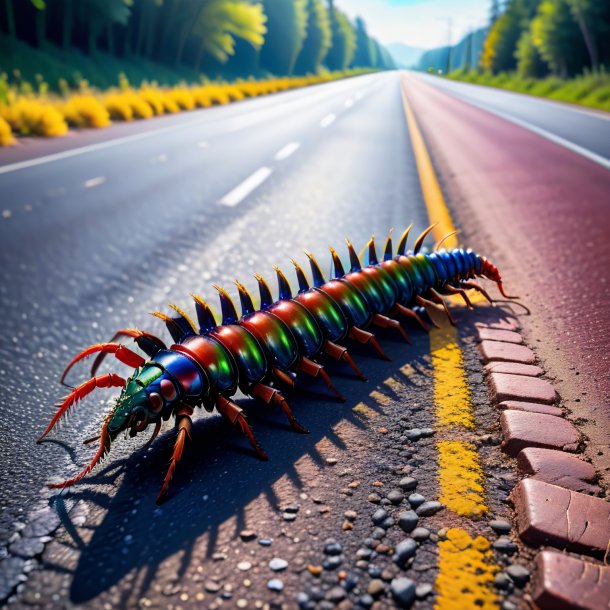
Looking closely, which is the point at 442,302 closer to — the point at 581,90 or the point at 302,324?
the point at 302,324

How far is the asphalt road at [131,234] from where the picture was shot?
2.57 metres

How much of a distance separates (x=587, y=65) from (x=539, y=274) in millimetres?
50837

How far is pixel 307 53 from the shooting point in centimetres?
9188

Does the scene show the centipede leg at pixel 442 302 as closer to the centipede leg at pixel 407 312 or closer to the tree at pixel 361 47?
the centipede leg at pixel 407 312

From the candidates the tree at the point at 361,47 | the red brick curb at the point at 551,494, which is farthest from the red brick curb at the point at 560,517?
the tree at the point at 361,47

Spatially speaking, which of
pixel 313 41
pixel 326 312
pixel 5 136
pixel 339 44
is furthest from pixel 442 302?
pixel 339 44

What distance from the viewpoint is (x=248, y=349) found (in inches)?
81.5

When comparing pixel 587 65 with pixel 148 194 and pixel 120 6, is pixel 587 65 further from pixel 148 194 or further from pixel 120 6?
pixel 148 194

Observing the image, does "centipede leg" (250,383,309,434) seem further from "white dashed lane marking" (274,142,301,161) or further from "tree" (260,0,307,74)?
"tree" (260,0,307,74)

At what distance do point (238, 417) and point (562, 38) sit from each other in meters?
52.6

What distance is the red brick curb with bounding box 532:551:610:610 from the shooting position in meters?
1.29

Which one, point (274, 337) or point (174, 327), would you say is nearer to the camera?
point (174, 327)

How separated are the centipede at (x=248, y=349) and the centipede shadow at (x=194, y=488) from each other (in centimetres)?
6

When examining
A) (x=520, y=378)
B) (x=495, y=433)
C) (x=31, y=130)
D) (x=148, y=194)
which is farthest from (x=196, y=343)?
(x=31, y=130)
